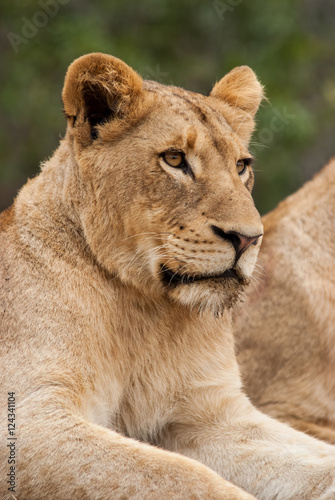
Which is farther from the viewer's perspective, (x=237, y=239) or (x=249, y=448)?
(x=249, y=448)

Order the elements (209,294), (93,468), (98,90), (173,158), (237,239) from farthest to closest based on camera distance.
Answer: (98,90)
(173,158)
(209,294)
(237,239)
(93,468)

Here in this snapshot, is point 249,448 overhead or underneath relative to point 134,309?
underneath

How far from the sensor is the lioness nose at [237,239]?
12.2ft

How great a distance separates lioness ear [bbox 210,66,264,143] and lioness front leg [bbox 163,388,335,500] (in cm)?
145

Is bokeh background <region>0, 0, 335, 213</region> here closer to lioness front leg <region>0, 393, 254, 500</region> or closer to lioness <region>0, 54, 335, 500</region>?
lioness <region>0, 54, 335, 500</region>

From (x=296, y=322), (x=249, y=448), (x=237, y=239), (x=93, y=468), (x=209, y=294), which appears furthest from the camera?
(x=296, y=322)

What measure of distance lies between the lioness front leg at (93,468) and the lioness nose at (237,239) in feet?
3.03

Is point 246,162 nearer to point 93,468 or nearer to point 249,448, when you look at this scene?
point 249,448

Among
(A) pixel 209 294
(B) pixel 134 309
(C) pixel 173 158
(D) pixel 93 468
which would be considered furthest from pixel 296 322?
(D) pixel 93 468

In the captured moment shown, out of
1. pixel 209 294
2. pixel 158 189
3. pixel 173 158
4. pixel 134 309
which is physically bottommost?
pixel 134 309

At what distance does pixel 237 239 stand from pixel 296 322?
2.10 meters

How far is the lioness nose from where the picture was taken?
372 centimetres

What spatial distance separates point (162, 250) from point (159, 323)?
475mm

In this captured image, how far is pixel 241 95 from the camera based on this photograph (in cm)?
481
